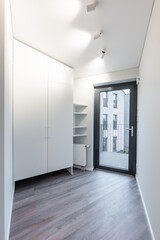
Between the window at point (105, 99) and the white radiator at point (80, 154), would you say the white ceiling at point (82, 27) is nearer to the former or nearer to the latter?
the window at point (105, 99)

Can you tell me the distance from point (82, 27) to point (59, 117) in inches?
66.6

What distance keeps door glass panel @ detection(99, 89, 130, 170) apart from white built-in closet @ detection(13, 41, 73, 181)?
0.99 metres

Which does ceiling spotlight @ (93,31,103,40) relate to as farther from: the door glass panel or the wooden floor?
the wooden floor

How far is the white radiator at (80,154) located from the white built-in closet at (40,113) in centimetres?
47

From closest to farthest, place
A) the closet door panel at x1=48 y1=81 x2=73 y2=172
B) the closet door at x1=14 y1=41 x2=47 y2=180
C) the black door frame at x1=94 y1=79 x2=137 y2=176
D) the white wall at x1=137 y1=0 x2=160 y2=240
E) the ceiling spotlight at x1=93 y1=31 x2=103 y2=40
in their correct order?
the white wall at x1=137 y1=0 x2=160 y2=240
the ceiling spotlight at x1=93 y1=31 x2=103 y2=40
the closet door at x1=14 y1=41 x2=47 y2=180
the closet door panel at x1=48 y1=81 x2=73 y2=172
the black door frame at x1=94 y1=79 x2=137 y2=176

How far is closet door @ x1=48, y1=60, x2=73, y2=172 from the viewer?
118 inches

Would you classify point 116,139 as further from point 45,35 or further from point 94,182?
point 45,35

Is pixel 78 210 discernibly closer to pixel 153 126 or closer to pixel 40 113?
pixel 153 126

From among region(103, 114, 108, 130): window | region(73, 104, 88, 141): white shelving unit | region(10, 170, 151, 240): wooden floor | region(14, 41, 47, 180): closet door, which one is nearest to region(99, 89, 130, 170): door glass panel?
region(103, 114, 108, 130): window

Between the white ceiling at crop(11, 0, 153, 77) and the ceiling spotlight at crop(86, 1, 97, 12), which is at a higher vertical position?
the white ceiling at crop(11, 0, 153, 77)

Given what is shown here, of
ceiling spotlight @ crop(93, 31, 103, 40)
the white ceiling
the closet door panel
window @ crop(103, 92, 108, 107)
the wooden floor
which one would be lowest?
A: the wooden floor

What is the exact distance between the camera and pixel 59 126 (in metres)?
3.16

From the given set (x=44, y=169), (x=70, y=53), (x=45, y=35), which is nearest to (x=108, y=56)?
(x=70, y=53)

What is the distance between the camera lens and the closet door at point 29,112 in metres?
2.45
